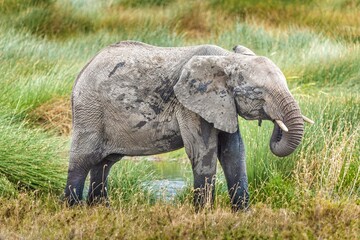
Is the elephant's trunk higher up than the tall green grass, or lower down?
higher up

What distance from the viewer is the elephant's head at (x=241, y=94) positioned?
7160 millimetres

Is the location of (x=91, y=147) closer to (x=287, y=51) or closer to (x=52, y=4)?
(x=287, y=51)

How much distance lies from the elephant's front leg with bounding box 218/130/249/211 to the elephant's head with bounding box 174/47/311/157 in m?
0.34

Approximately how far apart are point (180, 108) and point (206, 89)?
0.25m

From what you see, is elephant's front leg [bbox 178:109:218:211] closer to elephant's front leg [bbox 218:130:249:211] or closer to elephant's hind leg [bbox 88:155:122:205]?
elephant's front leg [bbox 218:130:249:211]

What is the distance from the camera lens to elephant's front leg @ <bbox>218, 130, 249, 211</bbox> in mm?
7785

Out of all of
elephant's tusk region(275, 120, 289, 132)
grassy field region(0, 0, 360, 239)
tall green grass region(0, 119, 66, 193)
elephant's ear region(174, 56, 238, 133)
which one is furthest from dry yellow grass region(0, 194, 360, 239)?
tall green grass region(0, 119, 66, 193)

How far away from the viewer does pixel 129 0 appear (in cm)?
2175

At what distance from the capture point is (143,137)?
25.6ft

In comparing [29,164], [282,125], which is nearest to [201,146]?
[282,125]

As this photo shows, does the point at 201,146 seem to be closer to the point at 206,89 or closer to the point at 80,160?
the point at 206,89

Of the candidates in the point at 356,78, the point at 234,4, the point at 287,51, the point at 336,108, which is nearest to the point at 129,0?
the point at 234,4

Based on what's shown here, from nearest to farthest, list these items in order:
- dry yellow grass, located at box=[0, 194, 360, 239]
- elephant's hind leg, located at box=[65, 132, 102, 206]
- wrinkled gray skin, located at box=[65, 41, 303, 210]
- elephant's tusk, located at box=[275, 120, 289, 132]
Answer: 1. dry yellow grass, located at box=[0, 194, 360, 239]
2. elephant's tusk, located at box=[275, 120, 289, 132]
3. wrinkled gray skin, located at box=[65, 41, 303, 210]
4. elephant's hind leg, located at box=[65, 132, 102, 206]

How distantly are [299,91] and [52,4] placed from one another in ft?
21.7
